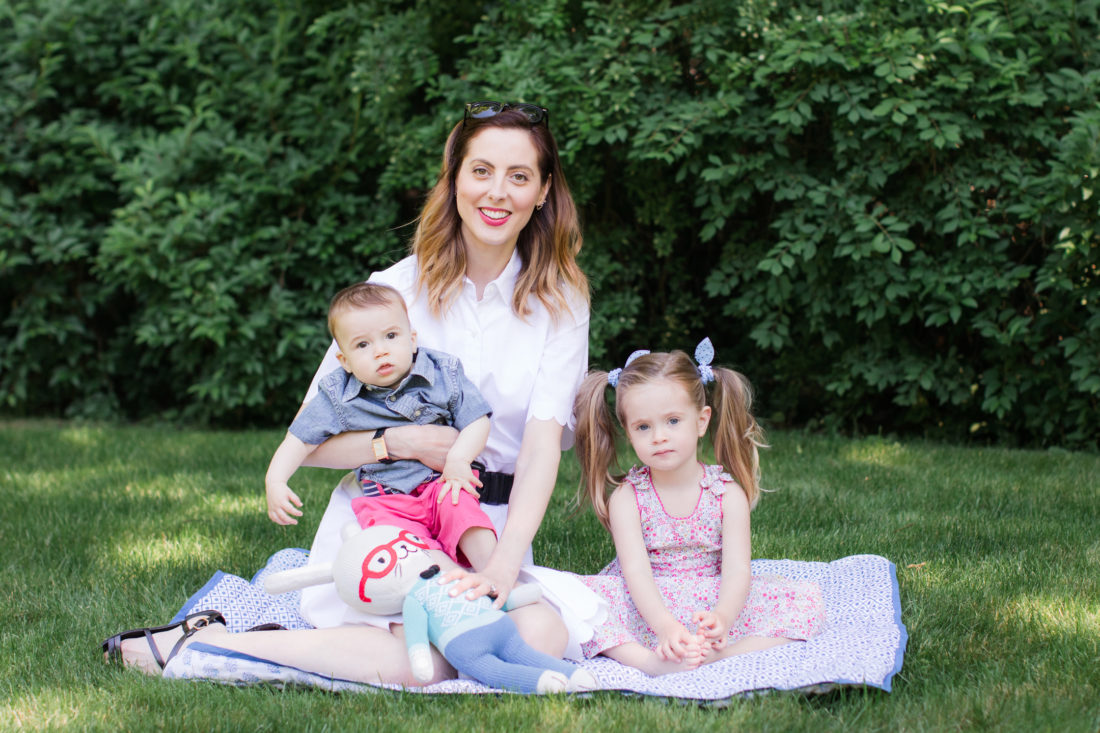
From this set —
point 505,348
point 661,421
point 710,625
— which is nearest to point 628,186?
point 505,348

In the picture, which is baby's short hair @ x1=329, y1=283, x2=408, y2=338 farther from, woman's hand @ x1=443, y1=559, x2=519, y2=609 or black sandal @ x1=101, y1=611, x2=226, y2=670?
black sandal @ x1=101, y1=611, x2=226, y2=670

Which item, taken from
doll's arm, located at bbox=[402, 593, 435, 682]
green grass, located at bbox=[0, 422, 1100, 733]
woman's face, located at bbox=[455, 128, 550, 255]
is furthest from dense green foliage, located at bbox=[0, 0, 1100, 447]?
doll's arm, located at bbox=[402, 593, 435, 682]

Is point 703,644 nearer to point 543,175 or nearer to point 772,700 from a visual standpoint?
point 772,700

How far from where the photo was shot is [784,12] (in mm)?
4977

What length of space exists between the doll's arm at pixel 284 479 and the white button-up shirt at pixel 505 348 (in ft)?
0.72

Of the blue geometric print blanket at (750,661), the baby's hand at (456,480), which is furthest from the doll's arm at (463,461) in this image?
the blue geometric print blanket at (750,661)

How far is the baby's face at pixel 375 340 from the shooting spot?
258cm

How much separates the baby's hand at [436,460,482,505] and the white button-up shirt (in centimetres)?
35

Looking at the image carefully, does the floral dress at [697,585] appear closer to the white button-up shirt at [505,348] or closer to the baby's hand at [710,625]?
the baby's hand at [710,625]

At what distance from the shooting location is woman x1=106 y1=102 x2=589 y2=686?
262 cm

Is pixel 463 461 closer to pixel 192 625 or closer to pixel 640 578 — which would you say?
pixel 640 578

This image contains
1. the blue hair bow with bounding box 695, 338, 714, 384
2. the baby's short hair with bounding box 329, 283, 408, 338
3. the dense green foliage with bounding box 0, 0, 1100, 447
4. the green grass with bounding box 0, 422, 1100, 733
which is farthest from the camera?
the dense green foliage with bounding box 0, 0, 1100, 447

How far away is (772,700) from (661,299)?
4084 millimetres

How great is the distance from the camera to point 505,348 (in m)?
2.88
